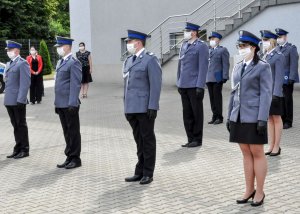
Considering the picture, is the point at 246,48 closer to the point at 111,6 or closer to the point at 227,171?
the point at 227,171

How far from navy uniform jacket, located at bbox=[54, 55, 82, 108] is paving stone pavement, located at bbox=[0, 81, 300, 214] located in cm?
95

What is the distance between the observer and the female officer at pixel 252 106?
5.89 metres

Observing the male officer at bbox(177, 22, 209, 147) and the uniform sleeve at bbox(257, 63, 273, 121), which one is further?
Answer: the male officer at bbox(177, 22, 209, 147)

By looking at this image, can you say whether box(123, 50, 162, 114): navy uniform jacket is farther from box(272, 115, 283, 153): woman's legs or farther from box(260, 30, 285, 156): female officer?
box(272, 115, 283, 153): woman's legs

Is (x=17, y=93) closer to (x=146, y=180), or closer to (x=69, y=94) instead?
(x=69, y=94)

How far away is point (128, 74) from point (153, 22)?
54.3 feet

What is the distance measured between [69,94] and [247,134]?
10.1ft

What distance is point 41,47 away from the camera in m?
34.3

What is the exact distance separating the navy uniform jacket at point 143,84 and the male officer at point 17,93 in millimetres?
2405

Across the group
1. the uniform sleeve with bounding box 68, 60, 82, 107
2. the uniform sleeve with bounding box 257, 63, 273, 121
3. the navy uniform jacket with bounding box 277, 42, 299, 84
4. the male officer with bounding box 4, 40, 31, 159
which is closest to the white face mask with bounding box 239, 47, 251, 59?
the uniform sleeve with bounding box 257, 63, 273, 121

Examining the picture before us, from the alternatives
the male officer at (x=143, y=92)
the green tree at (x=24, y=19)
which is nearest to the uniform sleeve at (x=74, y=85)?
the male officer at (x=143, y=92)

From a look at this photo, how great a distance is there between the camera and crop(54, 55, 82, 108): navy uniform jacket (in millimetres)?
8078

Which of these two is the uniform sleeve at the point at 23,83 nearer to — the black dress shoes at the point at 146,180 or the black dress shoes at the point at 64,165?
the black dress shoes at the point at 64,165

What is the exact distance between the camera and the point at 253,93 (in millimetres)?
5965
